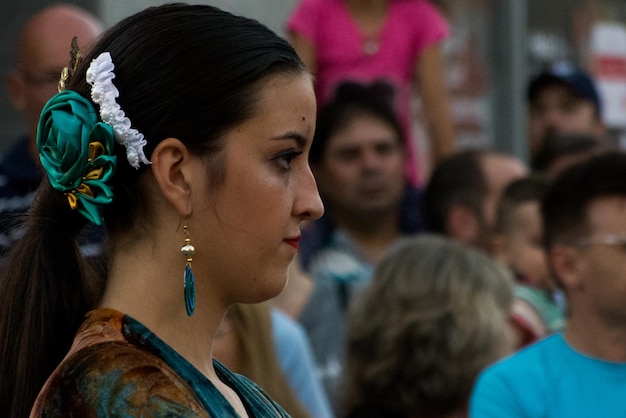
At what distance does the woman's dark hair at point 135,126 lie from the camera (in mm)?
1955

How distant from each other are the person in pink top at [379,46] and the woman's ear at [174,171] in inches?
157

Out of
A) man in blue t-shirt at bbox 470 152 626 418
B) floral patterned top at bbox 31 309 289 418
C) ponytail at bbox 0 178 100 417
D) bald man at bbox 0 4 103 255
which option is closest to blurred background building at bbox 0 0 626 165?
bald man at bbox 0 4 103 255

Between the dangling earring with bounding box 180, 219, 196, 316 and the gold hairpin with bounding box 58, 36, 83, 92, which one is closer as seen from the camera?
the dangling earring with bounding box 180, 219, 196, 316

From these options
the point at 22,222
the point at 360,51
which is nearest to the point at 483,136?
the point at 360,51

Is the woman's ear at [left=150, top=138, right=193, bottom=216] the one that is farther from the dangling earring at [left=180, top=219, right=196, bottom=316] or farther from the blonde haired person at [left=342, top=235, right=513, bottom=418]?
the blonde haired person at [left=342, top=235, right=513, bottom=418]

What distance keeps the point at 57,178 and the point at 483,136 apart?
20.5 feet

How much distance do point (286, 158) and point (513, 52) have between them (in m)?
6.23

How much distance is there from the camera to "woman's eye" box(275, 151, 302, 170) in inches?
79.1

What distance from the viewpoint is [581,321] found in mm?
3631

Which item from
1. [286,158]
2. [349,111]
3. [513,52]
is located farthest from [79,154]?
[513,52]

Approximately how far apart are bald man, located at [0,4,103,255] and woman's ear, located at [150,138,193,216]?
2364mm

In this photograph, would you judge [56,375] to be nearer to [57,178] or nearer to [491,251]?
[57,178]

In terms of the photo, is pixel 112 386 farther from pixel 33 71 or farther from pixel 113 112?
pixel 33 71

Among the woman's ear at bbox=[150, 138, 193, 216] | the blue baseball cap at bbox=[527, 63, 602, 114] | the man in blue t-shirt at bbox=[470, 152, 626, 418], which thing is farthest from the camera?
the blue baseball cap at bbox=[527, 63, 602, 114]
